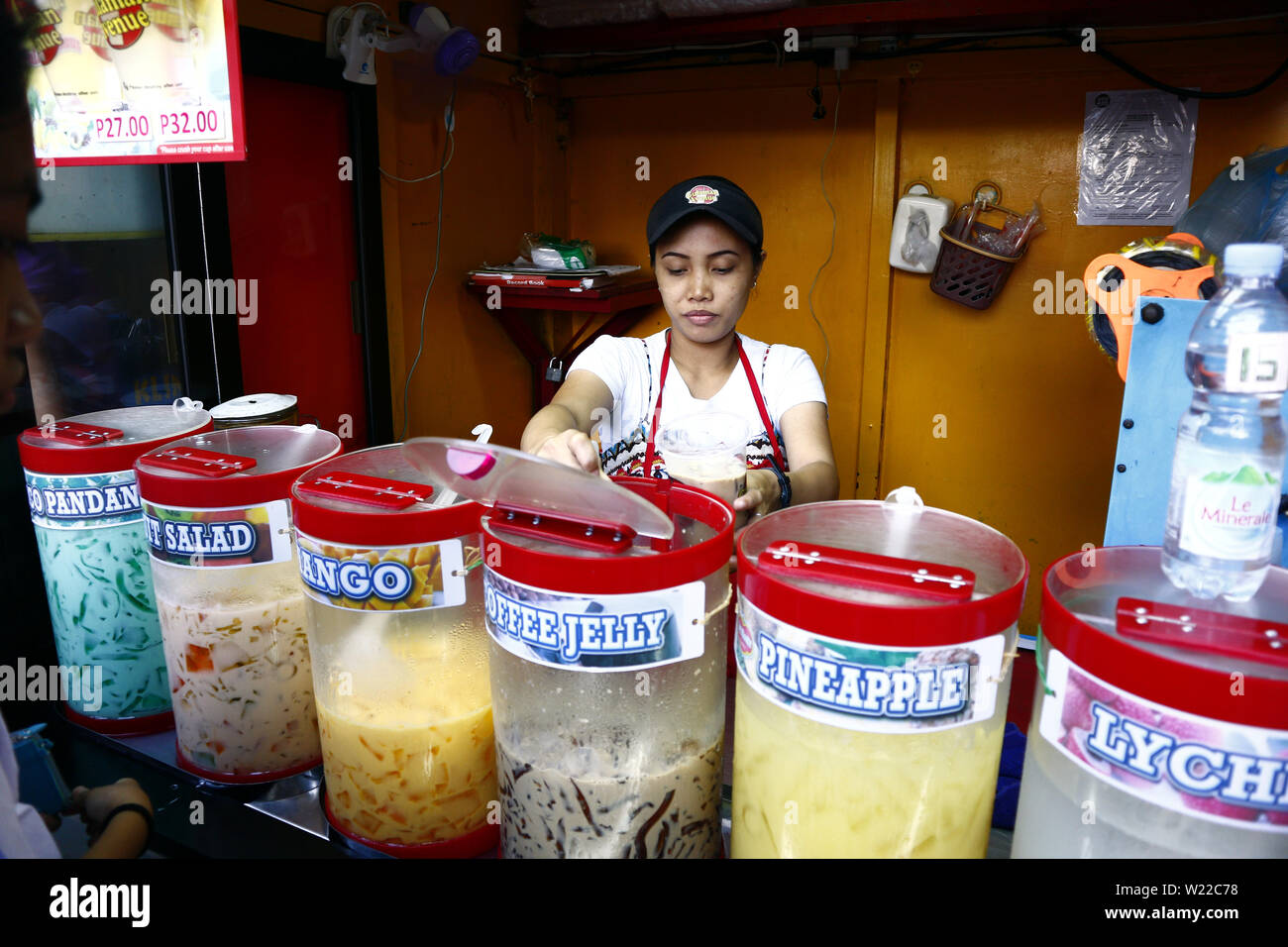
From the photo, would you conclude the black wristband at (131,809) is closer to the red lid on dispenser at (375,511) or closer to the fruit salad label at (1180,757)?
the red lid on dispenser at (375,511)

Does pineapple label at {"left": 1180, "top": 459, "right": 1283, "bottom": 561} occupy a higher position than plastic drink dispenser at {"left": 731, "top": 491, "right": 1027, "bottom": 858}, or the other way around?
pineapple label at {"left": 1180, "top": 459, "right": 1283, "bottom": 561}

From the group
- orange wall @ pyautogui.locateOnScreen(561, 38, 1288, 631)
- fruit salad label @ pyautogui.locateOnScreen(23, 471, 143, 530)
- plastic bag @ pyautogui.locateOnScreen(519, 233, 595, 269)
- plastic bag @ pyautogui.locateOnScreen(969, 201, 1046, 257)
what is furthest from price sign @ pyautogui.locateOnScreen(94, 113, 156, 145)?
plastic bag @ pyautogui.locateOnScreen(969, 201, 1046, 257)

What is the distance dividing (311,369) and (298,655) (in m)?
2.13

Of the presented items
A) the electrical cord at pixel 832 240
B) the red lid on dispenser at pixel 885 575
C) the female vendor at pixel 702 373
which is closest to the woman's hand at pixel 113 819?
the red lid on dispenser at pixel 885 575

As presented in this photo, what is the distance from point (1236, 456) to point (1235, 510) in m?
0.05

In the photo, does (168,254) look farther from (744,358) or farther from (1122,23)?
(1122,23)

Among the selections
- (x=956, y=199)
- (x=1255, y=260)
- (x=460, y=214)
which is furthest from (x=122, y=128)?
(x=956, y=199)

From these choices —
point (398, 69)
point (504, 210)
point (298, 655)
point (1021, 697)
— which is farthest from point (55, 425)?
point (504, 210)

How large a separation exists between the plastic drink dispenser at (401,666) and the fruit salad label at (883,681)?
Result: 1.34 ft

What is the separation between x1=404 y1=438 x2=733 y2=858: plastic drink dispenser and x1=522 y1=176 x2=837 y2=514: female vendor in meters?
0.80

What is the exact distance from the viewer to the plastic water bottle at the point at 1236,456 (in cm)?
76

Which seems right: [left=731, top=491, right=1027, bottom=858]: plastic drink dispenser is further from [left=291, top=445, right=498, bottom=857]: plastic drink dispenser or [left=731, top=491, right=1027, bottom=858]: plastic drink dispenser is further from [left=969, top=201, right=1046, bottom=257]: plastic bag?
[left=969, top=201, right=1046, bottom=257]: plastic bag

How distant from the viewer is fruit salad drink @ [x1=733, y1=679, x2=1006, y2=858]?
0.76 m

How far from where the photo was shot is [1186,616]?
720mm
